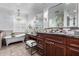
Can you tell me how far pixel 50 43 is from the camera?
208cm

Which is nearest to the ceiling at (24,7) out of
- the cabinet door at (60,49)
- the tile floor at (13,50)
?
the tile floor at (13,50)

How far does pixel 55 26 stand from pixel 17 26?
84cm

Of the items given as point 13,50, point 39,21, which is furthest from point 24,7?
point 13,50

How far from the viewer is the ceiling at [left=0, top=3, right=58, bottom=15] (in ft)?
6.39

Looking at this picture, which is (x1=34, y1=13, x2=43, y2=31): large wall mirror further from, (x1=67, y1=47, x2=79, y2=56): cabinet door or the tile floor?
(x1=67, y1=47, x2=79, y2=56): cabinet door

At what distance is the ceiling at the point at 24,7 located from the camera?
1947 mm

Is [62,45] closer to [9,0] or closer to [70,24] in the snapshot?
[70,24]

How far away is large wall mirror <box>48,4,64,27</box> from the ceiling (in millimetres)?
123

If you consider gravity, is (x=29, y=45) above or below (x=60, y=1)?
below

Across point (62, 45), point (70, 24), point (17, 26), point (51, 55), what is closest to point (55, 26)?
point (70, 24)

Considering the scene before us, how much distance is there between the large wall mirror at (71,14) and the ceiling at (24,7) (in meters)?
0.33

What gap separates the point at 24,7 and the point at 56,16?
28.3 inches

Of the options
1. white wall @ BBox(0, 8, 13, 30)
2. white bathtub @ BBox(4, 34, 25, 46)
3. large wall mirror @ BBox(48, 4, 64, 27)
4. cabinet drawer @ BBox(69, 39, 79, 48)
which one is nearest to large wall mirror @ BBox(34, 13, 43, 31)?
large wall mirror @ BBox(48, 4, 64, 27)

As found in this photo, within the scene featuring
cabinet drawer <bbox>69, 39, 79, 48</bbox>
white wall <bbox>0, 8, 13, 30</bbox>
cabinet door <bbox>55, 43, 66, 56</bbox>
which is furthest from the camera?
white wall <bbox>0, 8, 13, 30</bbox>
